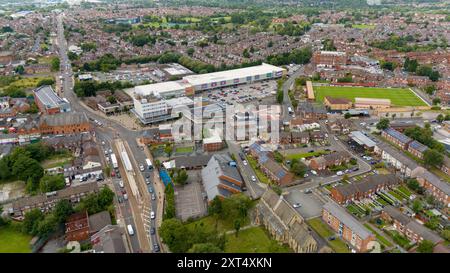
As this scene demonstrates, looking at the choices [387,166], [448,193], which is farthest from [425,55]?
[448,193]

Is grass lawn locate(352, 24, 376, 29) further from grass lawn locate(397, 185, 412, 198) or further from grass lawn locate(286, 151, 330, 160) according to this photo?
grass lawn locate(397, 185, 412, 198)

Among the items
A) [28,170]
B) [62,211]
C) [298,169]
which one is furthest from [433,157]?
[28,170]

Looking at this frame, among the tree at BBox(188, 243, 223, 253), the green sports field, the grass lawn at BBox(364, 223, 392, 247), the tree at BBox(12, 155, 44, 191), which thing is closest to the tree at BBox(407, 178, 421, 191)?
the grass lawn at BBox(364, 223, 392, 247)

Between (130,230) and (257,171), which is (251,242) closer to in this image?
(130,230)

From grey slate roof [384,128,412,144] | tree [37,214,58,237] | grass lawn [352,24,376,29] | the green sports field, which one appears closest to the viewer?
tree [37,214,58,237]

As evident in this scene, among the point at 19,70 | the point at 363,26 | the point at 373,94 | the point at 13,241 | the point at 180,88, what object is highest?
the point at 363,26

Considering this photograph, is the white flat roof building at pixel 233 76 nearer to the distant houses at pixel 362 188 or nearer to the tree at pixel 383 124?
the tree at pixel 383 124

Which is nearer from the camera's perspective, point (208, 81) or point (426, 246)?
point (426, 246)
